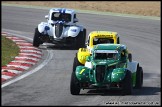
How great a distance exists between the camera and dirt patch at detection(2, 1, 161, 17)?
153 feet

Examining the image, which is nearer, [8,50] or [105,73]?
[105,73]

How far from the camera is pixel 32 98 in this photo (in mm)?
17719

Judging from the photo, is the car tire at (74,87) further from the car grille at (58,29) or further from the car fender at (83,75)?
the car grille at (58,29)

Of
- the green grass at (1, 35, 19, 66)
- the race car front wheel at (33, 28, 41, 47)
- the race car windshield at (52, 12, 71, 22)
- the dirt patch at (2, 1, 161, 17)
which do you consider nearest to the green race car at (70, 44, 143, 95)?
the green grass at (1, 35, 19, 66)

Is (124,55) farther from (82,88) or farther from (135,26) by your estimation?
(135,26)

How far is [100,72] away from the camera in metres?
18.6

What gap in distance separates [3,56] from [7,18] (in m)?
16.6

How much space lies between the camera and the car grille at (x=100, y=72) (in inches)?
→ 731

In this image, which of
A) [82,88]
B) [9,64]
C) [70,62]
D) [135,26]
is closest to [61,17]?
[70,62]

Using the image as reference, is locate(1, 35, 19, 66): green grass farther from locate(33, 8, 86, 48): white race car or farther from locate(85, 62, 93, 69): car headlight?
locate(85, 62, 93, 69): car headlight

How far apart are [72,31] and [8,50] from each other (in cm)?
346

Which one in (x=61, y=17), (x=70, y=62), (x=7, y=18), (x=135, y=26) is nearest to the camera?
(x=70, y=62)

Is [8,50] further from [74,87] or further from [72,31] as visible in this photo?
[74,87]

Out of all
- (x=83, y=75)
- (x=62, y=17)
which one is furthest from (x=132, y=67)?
(x=62, y=17)
